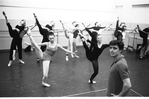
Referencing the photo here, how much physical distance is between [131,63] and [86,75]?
2.60m

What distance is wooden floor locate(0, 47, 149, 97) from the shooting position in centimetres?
377

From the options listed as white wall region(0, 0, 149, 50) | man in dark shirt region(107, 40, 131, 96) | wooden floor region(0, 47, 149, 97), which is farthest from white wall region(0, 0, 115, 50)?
man in dark shirt region(107, 40, 131, 96)

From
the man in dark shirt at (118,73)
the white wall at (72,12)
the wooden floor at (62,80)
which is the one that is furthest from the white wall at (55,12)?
the man in dark shirt at (118,73)

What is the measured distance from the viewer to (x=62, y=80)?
457 cm

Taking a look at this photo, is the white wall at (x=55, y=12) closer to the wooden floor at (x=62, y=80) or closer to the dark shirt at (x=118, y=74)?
the wooden floor at (x=62, y=80)

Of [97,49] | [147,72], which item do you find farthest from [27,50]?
[147,72]

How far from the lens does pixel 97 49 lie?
13.6 ft

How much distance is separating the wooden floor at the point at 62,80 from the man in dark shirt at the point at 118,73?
1823 mm

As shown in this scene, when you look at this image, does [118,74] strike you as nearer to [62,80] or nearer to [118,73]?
[118,73]

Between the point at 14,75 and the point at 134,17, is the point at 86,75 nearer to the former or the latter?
the point at 14,75

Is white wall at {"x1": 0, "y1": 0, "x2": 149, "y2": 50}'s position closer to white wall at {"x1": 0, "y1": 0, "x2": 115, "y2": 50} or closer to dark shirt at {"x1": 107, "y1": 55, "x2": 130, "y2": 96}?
white wall at {"x1": 0, "y1": 0, "x2": 115, "y2": 50}

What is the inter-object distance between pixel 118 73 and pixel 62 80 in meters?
2.92

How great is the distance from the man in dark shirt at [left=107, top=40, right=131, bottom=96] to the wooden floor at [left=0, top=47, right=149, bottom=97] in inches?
71.8

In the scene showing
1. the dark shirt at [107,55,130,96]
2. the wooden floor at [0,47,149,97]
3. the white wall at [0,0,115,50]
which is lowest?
the wooden floor at [0,47,149,97]
